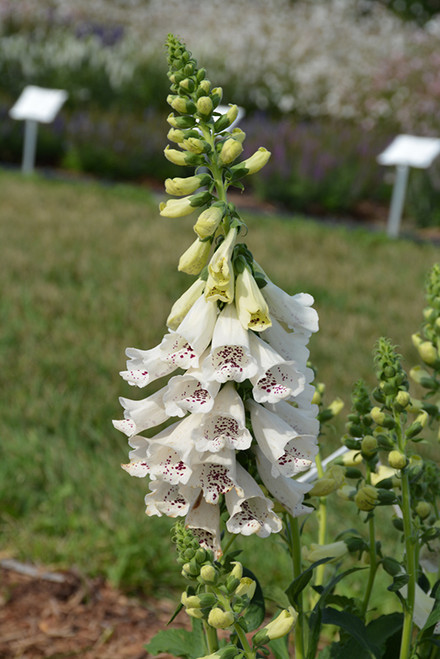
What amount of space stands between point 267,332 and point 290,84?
1434cm

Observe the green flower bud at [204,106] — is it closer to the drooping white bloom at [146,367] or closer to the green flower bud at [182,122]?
the green flower bud at [182,122]

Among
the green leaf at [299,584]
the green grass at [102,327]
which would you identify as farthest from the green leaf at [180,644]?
the green grass at [102,327]

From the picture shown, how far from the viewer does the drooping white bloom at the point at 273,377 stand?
3.59 feet

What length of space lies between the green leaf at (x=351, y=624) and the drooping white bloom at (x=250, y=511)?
8.5 inches

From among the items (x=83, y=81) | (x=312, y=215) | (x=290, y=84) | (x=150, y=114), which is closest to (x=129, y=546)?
(x=312, y=215)

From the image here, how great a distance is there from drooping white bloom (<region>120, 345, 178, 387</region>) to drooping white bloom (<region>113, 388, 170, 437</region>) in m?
0.03

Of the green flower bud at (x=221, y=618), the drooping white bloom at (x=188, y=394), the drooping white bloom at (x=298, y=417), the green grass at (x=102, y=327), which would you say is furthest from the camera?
the green grass at (x=102, y=327)

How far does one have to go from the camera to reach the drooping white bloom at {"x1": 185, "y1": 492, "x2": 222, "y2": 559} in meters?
1.16

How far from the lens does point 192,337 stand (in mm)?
1132

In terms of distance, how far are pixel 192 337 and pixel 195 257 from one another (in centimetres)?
13

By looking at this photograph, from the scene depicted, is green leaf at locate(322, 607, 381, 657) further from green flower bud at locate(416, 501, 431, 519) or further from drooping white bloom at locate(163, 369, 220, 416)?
drooping white bloom at locate(163, 369, 220, 416)

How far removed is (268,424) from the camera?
3.71 feet

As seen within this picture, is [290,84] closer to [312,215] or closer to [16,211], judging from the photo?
[312,215]

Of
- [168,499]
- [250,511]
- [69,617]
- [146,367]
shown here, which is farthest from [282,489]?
[69,617]
